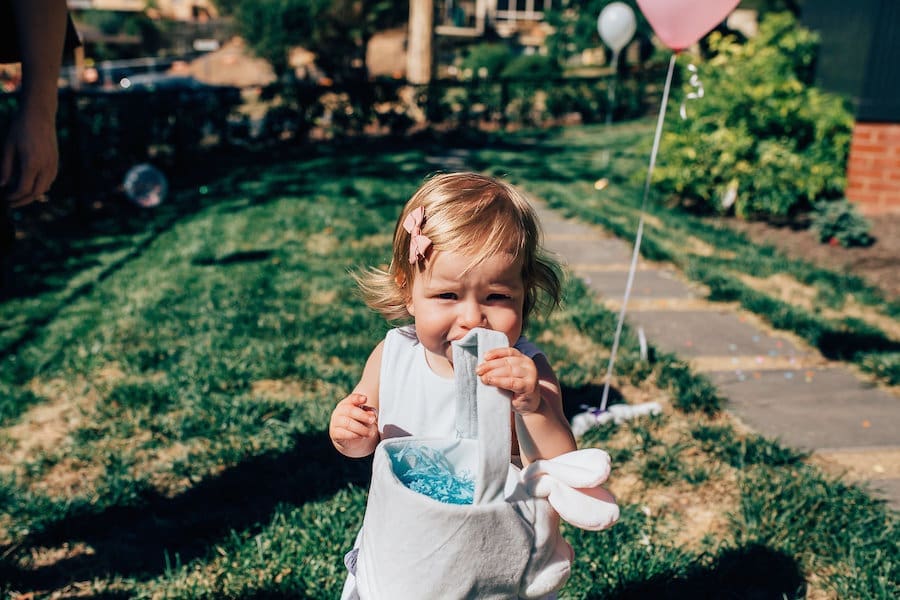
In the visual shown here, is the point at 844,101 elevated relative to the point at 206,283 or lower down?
elevated

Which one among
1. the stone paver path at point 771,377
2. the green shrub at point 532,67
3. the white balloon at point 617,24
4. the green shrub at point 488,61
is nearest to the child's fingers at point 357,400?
the stone paver path at point 771,377

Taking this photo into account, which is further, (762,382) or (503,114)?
(503,114)

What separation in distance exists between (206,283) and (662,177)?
193 inches

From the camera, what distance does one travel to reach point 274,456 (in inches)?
112

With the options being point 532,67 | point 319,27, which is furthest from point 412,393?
point 319,27

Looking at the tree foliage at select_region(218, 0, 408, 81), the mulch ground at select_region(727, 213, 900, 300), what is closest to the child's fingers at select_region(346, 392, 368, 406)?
the mulch ground at select_region(727, 213, 900, 300)

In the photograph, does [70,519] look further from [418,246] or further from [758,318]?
[758,318]

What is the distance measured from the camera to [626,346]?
152 inches

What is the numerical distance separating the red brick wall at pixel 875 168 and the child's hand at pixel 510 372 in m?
6.87

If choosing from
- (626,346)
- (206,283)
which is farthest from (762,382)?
(206,283)

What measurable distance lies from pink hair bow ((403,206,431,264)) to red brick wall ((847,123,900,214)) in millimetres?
6754

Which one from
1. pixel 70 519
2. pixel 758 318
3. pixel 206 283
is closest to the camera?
pixel 70 519

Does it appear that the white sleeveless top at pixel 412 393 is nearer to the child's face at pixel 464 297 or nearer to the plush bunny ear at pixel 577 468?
the child's face at pixel 464 297

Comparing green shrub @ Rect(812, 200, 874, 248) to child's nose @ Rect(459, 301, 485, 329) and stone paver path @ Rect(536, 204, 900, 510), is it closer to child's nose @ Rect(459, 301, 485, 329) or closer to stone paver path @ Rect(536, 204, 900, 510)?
stone paver path @ Rect(536, 204, 900, 510)
